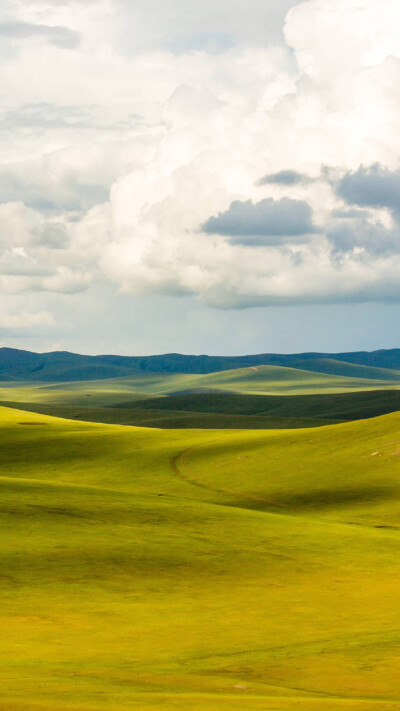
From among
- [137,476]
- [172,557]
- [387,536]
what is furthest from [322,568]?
[137,476]

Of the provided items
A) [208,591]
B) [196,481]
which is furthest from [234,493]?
[208,591]

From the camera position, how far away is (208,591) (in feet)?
160

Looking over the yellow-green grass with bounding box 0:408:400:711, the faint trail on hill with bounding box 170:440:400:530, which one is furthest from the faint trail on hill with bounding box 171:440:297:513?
the yellow-green grass with bounding box 0:408:400:711

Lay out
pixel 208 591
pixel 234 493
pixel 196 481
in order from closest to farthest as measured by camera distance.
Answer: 1. pixel 208 591
2. pixel 234 493
3. pixel 196 481

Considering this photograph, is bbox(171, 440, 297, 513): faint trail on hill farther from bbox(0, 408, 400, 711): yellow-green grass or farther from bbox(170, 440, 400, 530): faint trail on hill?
bbox(0, 408, 400, 711): yellow-green grass

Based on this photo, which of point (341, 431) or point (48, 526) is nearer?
point (48, 526)

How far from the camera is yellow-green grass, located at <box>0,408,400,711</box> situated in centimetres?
2873

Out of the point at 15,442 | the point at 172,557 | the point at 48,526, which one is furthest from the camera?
the point at 15,442

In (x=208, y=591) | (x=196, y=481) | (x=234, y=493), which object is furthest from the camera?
(x=196, y=481)

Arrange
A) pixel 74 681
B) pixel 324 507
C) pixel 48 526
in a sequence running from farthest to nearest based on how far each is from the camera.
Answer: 1. pixel 324 507
2. pixel 48 526
3. pixel 74 681

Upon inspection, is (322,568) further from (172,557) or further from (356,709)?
(356,709)

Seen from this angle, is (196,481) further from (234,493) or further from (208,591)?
(208,591)

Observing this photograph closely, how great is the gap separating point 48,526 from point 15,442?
261 feet

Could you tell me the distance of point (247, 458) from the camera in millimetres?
114562
